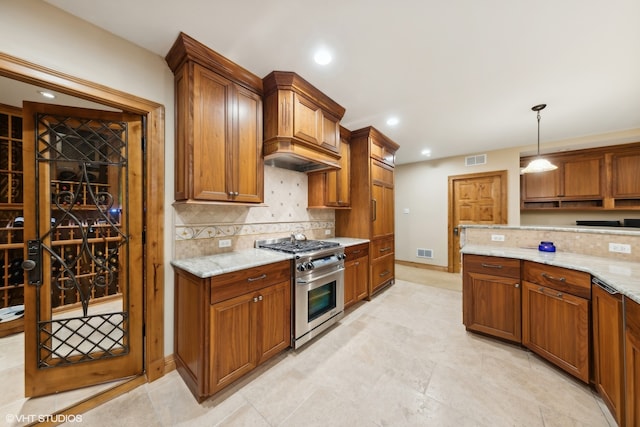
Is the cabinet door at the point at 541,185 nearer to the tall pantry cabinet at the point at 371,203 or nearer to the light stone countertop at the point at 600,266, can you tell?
the light stone countertop at the point at 600,266

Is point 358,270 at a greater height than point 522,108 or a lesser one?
lesser

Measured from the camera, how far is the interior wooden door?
1.56m

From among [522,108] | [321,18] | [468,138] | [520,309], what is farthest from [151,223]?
[468,138]

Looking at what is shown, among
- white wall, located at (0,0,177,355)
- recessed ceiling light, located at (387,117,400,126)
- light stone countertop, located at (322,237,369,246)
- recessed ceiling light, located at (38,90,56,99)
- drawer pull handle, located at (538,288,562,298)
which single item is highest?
recessed ceiling light, located at (387,117,400,126)

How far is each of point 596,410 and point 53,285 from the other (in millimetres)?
3883

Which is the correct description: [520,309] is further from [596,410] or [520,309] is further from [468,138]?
[468,138]

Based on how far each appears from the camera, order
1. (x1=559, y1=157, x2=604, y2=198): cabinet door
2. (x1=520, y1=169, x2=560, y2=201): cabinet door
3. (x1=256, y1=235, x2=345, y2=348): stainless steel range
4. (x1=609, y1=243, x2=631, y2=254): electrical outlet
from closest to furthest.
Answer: (x1=609, y1=243, x2=631, y2=254): electrical outlet, (x1=256, y1=235, x2=345, y2=348): stainless steel range, (x1=559, y1=157, x2=604, y2=198): cabinet door, (x1=520, y1=169, x2=560, y2=201): cabinet door

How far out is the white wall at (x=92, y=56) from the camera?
1.32 m

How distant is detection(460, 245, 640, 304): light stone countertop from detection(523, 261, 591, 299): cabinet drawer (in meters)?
0.05

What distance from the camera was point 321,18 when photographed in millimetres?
1533

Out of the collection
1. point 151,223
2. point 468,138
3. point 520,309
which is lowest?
point 520,309

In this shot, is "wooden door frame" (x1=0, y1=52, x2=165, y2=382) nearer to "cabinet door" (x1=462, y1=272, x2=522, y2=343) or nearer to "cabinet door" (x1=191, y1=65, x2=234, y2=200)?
"cabinet door" (x1=191, y1=65, x2=234, y2=200)

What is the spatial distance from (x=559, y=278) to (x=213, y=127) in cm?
311

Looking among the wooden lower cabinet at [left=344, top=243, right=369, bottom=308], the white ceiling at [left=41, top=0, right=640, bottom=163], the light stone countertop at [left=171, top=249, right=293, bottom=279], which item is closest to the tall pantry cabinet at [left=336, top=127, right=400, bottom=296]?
the wooden lower cabinet at [left=344, top=243, right=369, bottom=308]
